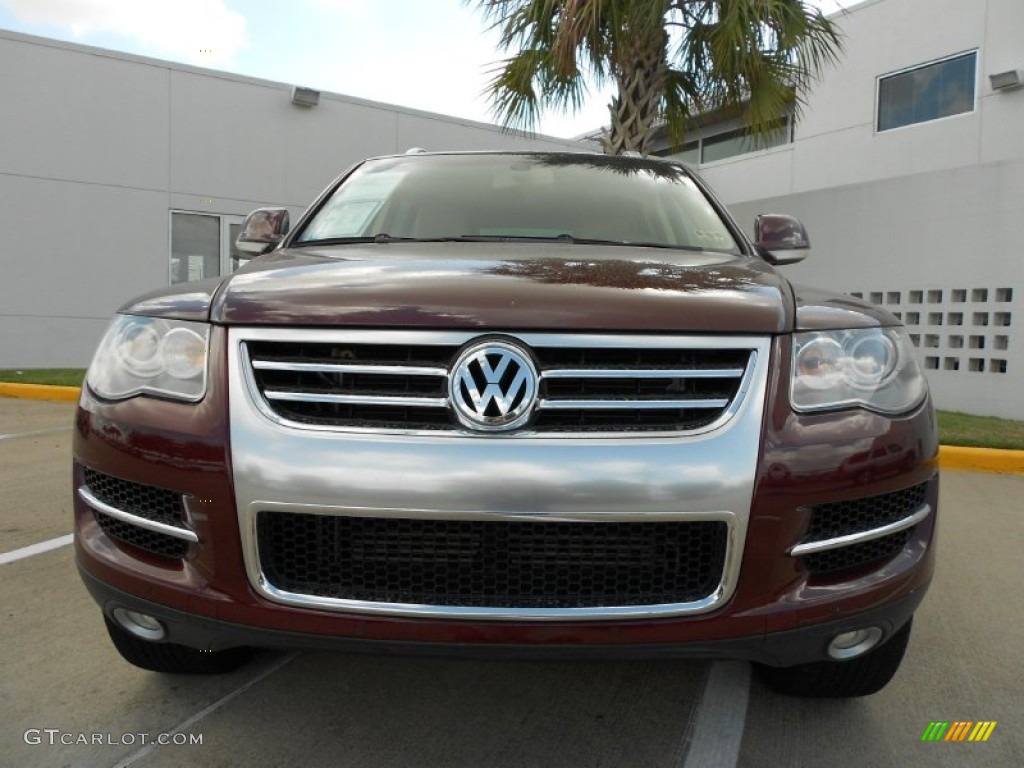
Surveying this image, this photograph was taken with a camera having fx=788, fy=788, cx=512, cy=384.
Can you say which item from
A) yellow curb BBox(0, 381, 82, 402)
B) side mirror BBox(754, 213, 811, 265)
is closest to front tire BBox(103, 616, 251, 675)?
side mirror BBox(754, 213, 811, 265)

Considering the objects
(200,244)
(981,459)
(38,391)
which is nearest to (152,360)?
(981,459)

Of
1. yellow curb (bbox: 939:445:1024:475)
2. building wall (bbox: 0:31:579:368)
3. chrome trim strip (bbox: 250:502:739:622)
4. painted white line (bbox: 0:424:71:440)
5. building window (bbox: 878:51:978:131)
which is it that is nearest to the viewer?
chrome trim strip (bbox: 250:502:739:622)

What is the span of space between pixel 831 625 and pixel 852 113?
41.9 ft

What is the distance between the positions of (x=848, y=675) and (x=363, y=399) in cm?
141

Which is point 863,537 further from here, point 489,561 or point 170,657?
point 170,657

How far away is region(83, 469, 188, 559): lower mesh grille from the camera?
167 cm

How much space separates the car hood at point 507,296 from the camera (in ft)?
5.37

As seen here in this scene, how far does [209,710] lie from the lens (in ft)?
6.73

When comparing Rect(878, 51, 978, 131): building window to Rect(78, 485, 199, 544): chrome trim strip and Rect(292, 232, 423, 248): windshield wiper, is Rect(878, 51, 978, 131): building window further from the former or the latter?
Rect(78, 485, 199, 544): chrome trim strip

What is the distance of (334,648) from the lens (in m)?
1.61

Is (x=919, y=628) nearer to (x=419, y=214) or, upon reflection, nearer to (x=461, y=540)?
(x=461, y=540)

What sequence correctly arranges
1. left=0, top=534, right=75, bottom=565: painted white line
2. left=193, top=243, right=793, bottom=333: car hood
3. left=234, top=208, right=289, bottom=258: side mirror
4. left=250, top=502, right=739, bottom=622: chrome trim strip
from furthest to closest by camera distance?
left=0, top=534, right=75, bottom=565: painted white line → left=234, top=208, right=289, bottom=258: side mirror → left=193, top=243, right=793, bottom=333: car hood → left=250, top=502, right=739, bottom=622: chrome trim strip

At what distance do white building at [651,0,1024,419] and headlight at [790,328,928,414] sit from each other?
278 inches

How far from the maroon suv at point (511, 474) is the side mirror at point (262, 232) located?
1.17 m
